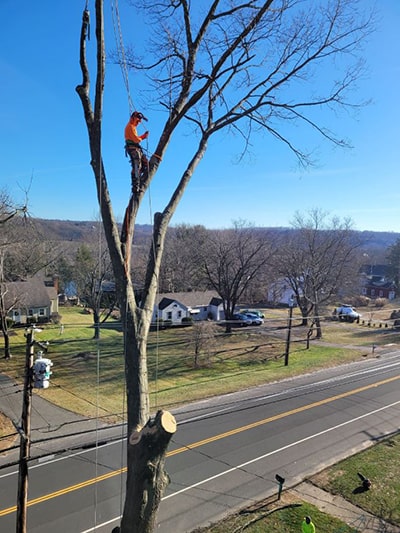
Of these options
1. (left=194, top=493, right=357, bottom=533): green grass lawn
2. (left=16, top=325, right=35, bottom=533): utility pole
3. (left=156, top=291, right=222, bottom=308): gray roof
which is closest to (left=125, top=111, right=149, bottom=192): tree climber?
(left=16, top=325, right=35, bottom=533): utility pole

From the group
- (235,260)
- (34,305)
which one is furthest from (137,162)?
(34,305)

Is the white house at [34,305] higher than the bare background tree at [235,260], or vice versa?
the bare background tree at [235,260]

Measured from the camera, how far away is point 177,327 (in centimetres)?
4134

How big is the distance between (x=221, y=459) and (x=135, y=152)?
10423 mm

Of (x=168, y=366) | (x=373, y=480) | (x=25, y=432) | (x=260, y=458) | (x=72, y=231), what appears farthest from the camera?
(x=72, y=231)

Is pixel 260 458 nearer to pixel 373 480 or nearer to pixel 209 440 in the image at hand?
pixel 209 440

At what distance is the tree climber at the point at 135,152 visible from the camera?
551cm

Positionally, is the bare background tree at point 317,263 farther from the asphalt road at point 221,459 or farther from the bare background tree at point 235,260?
the asphalt road at point 221,459

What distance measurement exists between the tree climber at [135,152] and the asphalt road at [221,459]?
20.2ft

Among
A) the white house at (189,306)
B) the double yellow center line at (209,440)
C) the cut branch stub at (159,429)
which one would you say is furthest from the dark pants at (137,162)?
the white house at (189,306)

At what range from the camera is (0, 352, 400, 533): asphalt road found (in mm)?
9625

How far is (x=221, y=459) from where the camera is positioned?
12469mm

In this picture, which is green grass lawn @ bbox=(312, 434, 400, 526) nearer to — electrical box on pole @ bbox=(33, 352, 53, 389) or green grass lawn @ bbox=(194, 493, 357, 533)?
green grass lawn @ bbox=(194, 493, 357, 533)

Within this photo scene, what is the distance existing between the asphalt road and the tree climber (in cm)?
615
